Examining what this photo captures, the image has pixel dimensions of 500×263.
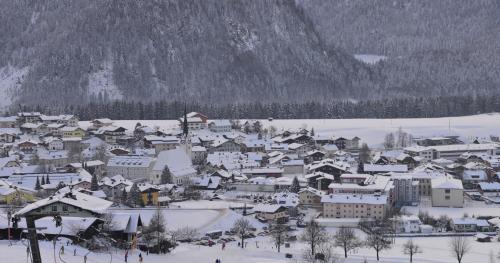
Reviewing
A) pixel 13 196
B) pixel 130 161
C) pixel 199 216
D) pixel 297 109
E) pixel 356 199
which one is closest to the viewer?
pixel 199 216

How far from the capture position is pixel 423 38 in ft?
522

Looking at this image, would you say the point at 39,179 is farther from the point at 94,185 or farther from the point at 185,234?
the point at 185,234

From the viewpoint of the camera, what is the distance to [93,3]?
113 m

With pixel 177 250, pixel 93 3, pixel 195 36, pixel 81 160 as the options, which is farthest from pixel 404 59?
pixel 177 250

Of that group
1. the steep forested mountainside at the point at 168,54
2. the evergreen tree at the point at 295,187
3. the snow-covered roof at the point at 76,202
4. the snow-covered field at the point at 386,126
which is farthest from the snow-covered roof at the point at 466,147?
the steep forested mountainside at the point at 168,54

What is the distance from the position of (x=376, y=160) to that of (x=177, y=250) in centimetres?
2451

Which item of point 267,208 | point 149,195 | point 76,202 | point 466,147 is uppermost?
point 466,147

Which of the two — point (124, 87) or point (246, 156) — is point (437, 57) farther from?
point (246, 156)

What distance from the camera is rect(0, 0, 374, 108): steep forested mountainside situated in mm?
100438

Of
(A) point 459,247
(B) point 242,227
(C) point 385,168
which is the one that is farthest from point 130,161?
(A) point 459,247

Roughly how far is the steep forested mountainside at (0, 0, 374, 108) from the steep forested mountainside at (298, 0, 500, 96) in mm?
10814

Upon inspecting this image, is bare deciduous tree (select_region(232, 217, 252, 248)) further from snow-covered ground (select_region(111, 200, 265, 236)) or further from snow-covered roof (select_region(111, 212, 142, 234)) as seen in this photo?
snow-covered roof (select_region(111, 212, 142, 234))

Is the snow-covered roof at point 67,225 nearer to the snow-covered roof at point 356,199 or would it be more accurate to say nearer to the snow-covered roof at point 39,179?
the snow-covered roof at point 356,199

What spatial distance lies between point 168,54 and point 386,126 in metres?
47.3
